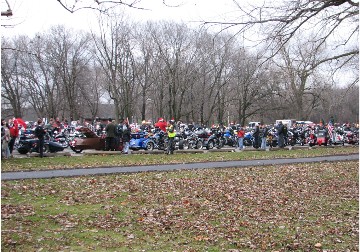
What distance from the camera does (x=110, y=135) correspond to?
25.6 metres

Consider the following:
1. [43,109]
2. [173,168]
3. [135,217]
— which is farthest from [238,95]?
[135,217]

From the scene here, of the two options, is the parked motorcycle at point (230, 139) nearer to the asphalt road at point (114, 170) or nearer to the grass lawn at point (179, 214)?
the asphalt road at point (114, 170)

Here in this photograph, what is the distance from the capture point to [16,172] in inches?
616

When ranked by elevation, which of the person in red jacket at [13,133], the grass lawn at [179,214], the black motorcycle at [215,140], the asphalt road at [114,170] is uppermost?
the person in red jacket at [13,133]

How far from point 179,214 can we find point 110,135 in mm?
16552

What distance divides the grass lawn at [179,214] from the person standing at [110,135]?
1053 centimetres

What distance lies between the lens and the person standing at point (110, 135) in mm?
25453

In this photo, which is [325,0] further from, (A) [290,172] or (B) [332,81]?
(A) [290,172]

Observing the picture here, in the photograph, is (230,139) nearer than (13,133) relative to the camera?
No

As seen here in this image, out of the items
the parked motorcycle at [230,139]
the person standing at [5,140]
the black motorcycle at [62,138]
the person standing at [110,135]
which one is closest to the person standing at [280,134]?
the parked motorcycle at [230,139]

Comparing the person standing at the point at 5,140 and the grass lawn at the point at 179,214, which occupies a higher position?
the person standing at the point at 5,140

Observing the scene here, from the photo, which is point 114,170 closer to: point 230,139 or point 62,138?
point 62,138

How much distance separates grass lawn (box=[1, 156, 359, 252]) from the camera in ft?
24.6

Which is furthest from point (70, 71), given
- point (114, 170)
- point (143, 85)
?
point (114, 170)
